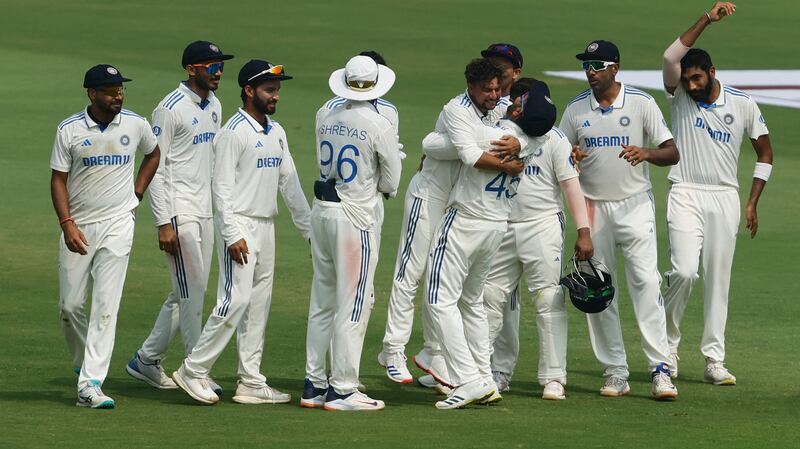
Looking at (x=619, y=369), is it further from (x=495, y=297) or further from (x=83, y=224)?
(x=83, y=224)

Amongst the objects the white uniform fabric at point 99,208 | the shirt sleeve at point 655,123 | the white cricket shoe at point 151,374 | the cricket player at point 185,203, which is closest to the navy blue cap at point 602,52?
the shirt sleeve at point 655,123

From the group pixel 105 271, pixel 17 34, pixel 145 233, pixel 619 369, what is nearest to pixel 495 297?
pixel 619 369

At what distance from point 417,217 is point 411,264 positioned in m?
0.30

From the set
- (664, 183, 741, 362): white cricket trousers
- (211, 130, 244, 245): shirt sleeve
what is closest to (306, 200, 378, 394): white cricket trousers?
(211, 130, 244, 245): shirt sleeve

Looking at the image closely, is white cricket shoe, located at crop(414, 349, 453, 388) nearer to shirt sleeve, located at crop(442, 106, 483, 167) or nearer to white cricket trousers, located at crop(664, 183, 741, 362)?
shirt sleeve, located at crop(442, 106, 483, 167)

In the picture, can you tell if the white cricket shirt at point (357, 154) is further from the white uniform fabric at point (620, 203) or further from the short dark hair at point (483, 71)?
the white uniform fabric at point (620, 203)

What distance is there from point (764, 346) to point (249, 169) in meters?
4.05

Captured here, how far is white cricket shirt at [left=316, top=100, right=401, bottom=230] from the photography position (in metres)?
8.92

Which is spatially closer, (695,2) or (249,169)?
(249,169)

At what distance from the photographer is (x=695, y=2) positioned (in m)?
35.0

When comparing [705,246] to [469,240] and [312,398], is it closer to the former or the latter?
[469,240]

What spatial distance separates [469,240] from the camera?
9.11 m

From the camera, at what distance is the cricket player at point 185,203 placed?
32.0ft

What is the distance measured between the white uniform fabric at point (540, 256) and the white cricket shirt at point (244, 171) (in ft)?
4.83
